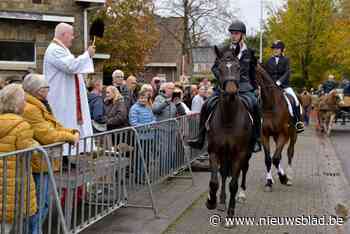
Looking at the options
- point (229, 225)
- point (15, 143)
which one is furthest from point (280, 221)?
point (15, 143)

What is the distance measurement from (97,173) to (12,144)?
5.76ft

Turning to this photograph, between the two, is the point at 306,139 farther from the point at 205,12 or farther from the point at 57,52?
the point at 205,12

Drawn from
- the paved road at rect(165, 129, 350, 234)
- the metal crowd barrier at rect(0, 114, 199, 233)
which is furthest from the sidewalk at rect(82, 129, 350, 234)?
the metal crowd barrier at rect(0, 114, 199, 233)

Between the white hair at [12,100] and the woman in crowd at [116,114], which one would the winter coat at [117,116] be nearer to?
the woman in crowd at [116,114]

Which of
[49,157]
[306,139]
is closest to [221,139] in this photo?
[49,157]

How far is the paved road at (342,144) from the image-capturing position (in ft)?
46.9

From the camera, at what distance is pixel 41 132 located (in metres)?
5.96

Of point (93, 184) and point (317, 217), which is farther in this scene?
point (317, 217)

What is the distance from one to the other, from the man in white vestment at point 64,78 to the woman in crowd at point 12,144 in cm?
174

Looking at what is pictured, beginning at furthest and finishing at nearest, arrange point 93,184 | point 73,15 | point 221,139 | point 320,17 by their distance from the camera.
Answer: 1. point 320,17
2. point 73,15
3. point 221,139
4. point 93,184

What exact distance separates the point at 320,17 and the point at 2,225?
38.3 metres

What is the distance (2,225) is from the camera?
4.79 metres

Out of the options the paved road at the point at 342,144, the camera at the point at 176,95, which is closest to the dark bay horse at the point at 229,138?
the camera at the point at 176,95

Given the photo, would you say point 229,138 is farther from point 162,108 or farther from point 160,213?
point 162,108
